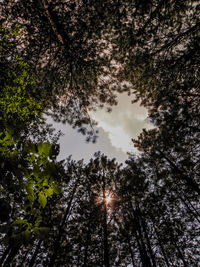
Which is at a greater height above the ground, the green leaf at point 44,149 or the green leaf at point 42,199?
the green leaf at point 44,149

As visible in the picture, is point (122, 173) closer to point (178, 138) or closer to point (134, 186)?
point (134, 186)

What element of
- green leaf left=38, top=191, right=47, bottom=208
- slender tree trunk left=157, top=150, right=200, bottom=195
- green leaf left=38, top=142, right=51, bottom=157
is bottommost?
green leaf left=38, top=191, right=47, bottom=208

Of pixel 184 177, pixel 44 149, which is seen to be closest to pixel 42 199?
pixel 44 149

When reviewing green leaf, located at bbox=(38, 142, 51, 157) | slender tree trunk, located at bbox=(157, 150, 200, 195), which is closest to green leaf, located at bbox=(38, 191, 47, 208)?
green leaf, located at bbox=(38, 142, 51, 157)

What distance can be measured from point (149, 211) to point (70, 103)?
1209cm

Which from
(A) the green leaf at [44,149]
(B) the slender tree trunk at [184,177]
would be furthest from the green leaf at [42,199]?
(B) the slender tree trunk at [184,177]

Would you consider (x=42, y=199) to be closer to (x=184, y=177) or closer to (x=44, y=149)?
(x=44, y=149)

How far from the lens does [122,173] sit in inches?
514

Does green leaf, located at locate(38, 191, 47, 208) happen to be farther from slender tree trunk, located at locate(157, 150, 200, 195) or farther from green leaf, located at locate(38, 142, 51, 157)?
slender tree trunk, located at locate(157, 150, 200, 195)

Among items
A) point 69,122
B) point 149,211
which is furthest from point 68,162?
point 149,211

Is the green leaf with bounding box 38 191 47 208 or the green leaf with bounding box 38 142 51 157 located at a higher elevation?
the green leaf with bounding box 38 142 51 157

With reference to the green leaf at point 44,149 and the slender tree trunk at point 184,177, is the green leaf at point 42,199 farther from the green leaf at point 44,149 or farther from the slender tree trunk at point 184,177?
the slender tree trunk at point 184,177

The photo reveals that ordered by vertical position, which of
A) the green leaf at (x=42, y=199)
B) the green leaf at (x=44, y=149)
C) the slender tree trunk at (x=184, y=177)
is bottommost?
the green leaf at (x=42, y=199)

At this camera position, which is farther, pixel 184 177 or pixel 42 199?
pixel 184 177
